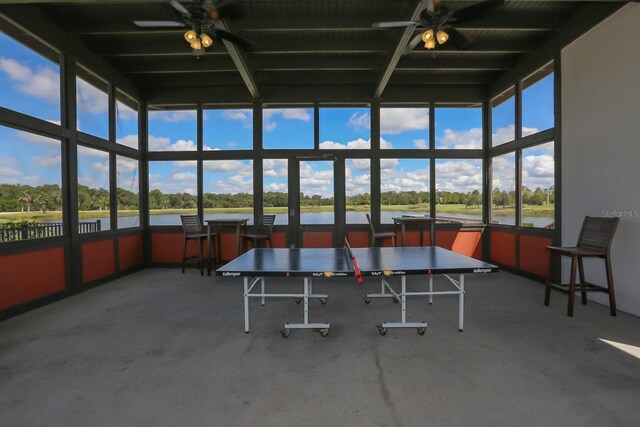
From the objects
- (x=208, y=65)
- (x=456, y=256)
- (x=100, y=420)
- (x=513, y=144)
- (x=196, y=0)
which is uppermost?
(x=208, y=65)

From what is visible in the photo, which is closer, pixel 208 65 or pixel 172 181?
pixel 208 65

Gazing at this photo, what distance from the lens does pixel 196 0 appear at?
10.3 feet

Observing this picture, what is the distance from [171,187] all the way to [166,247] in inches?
53.2

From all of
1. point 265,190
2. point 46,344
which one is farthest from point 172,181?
point 46,344

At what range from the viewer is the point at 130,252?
6125 millimetres

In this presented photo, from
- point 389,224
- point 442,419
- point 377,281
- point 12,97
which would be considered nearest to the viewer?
point 442,419

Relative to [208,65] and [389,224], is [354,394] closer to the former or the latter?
[389,224]

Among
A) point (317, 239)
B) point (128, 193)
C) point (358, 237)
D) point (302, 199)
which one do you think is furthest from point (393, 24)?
point (128, 193)

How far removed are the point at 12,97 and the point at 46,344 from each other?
3.17 m

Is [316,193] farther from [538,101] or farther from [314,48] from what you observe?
[538,101]

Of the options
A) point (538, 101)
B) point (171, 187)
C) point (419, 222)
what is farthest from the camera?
point (171, 187)

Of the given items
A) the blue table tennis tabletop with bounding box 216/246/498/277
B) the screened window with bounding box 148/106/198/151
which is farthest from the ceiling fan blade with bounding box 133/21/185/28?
the screened window with bounding box 148/106/198/151

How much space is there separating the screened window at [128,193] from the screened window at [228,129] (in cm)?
159

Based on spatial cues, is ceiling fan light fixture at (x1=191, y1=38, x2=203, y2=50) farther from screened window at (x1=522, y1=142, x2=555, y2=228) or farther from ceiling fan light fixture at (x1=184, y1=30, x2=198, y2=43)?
screened window at (x1=522, y1=142, x2=555, y2=228)
